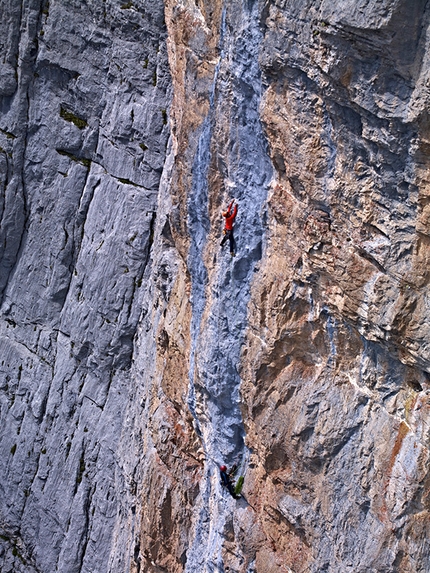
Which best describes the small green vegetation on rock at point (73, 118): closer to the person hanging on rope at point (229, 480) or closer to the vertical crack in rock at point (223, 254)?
the vertical crack in rock at point (223, 254)

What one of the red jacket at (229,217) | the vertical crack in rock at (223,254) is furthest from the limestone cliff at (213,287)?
the red jacket at (229,217)

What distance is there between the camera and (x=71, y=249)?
732 inches

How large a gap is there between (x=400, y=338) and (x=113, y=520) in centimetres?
1160


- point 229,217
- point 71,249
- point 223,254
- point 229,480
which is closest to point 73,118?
point 71,249

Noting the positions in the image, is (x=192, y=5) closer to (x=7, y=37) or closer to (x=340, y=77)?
(x=340, y=77)

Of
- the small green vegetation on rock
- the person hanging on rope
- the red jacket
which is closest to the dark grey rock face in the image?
the small green vegetation on rock

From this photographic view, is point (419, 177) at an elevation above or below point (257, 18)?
below

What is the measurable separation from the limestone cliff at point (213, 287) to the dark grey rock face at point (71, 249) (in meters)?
0.06

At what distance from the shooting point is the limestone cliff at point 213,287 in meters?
8.48

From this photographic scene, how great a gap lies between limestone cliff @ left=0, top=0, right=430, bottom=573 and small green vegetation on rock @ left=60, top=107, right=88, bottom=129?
6cm

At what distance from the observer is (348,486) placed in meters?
9.60

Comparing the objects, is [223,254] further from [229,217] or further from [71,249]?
[71,249]

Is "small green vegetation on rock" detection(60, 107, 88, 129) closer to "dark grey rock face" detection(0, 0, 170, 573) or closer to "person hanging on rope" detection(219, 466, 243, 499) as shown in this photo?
"dark grey rock face" detection(0, 0, 170, 573)

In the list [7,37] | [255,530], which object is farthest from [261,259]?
[7,37]
